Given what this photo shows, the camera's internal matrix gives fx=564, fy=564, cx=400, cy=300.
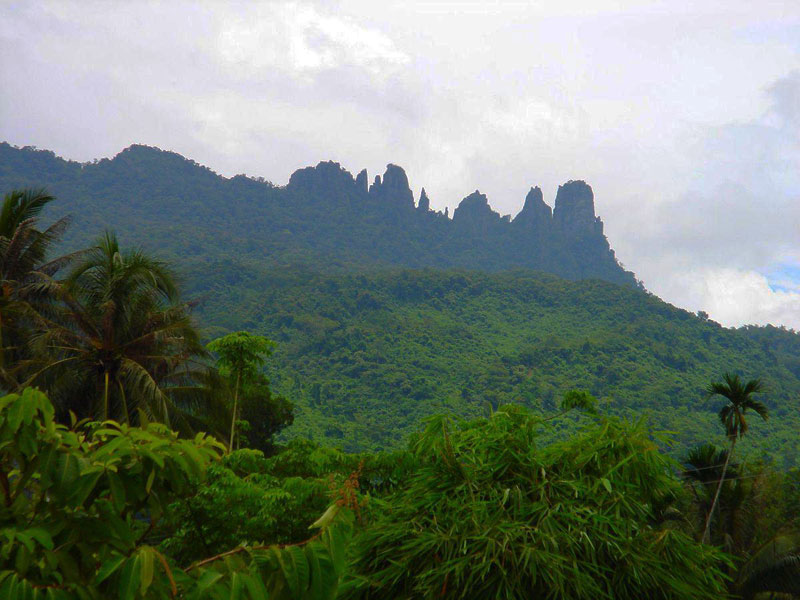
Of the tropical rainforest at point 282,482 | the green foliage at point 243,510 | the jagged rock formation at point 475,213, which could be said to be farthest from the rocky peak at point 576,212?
the green foliage at point 243,510

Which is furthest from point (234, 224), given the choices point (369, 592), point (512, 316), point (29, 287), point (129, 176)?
point (369, 592)

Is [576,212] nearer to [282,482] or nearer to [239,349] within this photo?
[239,349]

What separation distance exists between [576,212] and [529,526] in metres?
143

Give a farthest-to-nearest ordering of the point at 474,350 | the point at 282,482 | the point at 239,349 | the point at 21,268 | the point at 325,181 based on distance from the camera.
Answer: the point at 325,181 < the point at 474,350 < the point at 239,349 < the point at 21,268 < the point at 282,482

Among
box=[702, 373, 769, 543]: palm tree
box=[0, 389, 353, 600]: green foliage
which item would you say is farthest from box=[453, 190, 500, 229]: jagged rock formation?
box=[0, 389, 353, 600]: green foliage

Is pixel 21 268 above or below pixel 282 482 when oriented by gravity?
above

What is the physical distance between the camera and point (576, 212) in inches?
5482

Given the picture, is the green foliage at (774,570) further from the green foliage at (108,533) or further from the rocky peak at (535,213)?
the rocky peak at (535,213)

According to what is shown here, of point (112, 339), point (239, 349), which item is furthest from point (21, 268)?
point (239, 349)

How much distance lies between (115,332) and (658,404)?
157 feet

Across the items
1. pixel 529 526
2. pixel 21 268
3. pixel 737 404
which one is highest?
pixel 737 404

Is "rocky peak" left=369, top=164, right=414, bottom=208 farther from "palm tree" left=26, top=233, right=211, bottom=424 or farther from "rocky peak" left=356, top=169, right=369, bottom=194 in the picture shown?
"palm tree" left=26, top=233, right=211, bottom=424

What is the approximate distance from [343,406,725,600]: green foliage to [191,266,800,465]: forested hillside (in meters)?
32.7

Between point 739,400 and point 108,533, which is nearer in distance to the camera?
point 108,533
